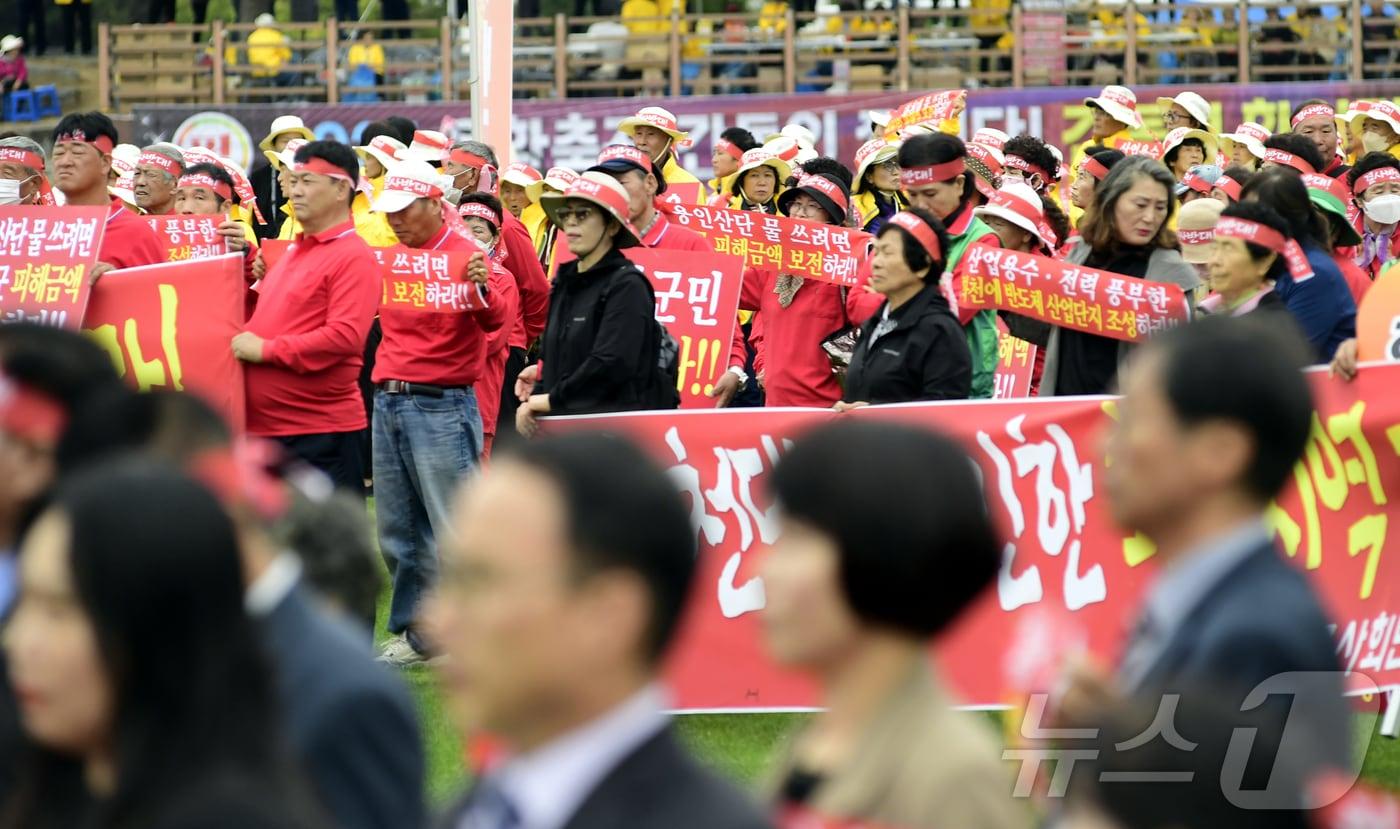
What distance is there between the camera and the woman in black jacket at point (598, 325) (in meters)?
8.48

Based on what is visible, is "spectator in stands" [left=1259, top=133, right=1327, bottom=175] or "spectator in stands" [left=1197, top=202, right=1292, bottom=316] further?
"spectator in stands" [left=1259, top=133, right=1327, bottom=175]

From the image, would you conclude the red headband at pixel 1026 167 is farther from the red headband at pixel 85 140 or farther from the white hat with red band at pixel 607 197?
the red headband at pixel 85 140

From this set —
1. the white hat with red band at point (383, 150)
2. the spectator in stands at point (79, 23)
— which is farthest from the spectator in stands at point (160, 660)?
the spectator in stands at point (79, 23)

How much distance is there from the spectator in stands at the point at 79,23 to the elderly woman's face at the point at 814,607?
27.9m

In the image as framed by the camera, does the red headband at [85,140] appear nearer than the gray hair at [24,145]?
Yes

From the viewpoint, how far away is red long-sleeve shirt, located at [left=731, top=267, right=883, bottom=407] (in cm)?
1003

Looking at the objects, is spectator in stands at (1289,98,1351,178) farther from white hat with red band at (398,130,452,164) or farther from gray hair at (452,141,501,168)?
white hat with red band at (398,130,452,164)

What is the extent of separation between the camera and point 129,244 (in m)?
10.1

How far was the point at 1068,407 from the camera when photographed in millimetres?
7422

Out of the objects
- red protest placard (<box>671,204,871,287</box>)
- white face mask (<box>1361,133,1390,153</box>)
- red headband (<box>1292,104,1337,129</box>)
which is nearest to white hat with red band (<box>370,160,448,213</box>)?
red protest placard (<box>671,204,871,287</box>)

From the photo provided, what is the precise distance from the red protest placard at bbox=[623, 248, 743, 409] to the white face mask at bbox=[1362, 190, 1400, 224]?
4.46 m

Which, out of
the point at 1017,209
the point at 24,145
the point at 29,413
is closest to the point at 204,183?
the point at 24,145

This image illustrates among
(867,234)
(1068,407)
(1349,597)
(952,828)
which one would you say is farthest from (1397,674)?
(952,828)

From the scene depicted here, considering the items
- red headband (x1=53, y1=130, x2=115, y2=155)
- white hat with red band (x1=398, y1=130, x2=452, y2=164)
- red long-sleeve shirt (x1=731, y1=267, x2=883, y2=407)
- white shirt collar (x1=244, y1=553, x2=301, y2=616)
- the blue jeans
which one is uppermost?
red headband (x1=53, y1=130, x2=115, y2=155)
